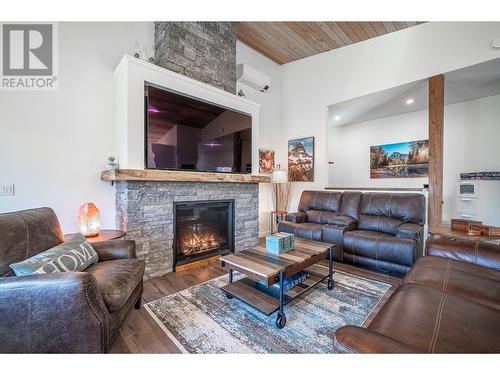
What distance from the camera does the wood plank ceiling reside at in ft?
11.6

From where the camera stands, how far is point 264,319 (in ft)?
5.65

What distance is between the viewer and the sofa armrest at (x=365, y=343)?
28.0 inches

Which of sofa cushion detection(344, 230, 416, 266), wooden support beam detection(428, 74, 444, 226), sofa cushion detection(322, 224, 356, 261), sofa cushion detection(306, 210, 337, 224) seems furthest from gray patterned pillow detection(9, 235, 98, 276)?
wooden support beam detection(428, 74, 444, 226)

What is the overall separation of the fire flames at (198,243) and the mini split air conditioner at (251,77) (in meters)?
2.79

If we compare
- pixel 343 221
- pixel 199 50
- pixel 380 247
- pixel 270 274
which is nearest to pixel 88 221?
pixel 270 274

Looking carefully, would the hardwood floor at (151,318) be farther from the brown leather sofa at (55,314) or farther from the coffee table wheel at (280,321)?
the coffee table wheel at (280,321)

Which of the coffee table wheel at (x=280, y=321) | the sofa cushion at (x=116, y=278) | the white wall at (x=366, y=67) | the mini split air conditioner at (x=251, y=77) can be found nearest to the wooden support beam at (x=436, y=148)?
the white wall at (x=366, y=67)

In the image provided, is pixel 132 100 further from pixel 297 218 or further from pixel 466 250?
pixel 466 250

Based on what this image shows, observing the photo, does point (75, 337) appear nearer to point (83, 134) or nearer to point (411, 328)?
point (411, 328)

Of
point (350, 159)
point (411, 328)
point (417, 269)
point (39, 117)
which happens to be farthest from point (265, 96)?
point (411, 328)

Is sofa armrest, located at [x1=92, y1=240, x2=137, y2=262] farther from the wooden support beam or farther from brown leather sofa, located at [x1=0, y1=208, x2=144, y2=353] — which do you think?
the wooden support beam

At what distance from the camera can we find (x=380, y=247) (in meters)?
2.55

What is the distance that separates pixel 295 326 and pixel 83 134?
2.81 meters
